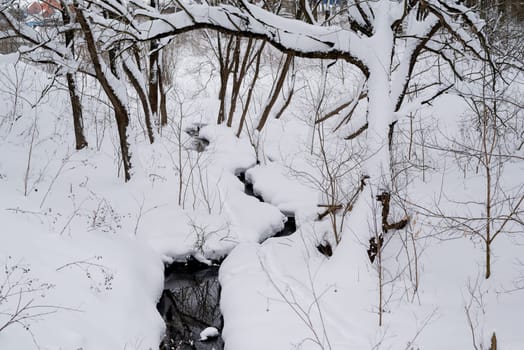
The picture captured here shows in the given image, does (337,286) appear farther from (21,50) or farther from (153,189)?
(21,50)

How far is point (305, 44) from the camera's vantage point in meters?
6.57

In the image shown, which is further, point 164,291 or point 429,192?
point 429,192

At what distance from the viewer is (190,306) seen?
711 cm

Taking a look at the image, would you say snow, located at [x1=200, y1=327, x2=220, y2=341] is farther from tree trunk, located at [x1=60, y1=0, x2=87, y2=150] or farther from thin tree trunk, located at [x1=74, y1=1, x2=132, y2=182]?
tree trunk, located at [x1=60, y1=0, x2=87, y2=150]

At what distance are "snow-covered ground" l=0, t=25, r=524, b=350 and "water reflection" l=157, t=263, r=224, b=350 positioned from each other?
262 millimetres

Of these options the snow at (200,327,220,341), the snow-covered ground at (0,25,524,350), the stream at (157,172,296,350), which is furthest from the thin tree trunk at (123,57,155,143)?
the snow at (200,327,220,341)

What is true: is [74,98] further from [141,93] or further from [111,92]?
[111,92]

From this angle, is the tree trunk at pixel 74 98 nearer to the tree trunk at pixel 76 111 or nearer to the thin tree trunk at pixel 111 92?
the tree trunk at pixel 76 111

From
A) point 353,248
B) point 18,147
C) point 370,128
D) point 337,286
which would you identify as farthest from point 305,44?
point 18,147

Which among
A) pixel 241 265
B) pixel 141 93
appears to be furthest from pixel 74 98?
pixel 241 265

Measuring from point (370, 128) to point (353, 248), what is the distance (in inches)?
75.7

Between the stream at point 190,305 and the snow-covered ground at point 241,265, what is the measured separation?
243mm

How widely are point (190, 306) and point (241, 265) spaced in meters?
1.15

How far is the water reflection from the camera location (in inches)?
241
